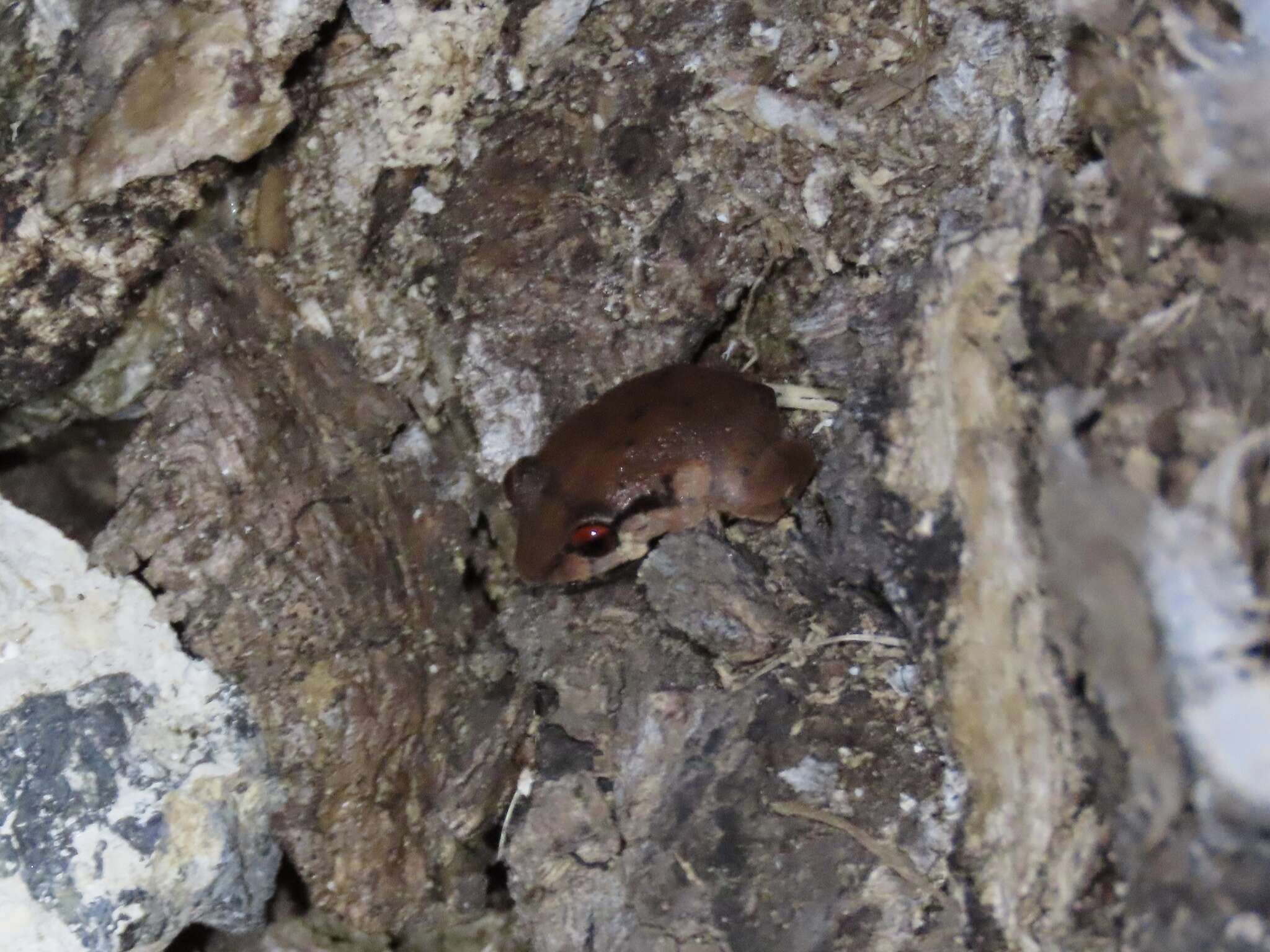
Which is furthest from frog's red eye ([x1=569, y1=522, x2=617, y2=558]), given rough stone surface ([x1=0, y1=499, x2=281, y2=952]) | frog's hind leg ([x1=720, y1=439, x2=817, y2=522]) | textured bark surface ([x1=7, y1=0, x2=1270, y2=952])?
rough stone surface ([x1=0, y1=499, x2=281, y2=952])

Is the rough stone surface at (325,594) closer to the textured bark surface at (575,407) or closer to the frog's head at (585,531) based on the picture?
the textured bark surface at (575,407)

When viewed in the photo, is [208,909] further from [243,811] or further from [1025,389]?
[1025,389]

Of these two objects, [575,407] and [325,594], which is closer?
[325,594]

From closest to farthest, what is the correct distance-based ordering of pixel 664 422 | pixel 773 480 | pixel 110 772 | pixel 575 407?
pixel 110 772 < pixel 773 480 < pixel 664 422 < pixel 575 407

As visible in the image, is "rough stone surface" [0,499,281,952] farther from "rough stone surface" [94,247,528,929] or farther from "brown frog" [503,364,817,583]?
"brown frog" [503,364,817,583]

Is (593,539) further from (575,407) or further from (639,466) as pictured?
(575,407)

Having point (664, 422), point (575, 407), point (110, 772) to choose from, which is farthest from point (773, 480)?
point (110, 772)

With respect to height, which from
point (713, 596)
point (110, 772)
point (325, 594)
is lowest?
point (713, 596)
